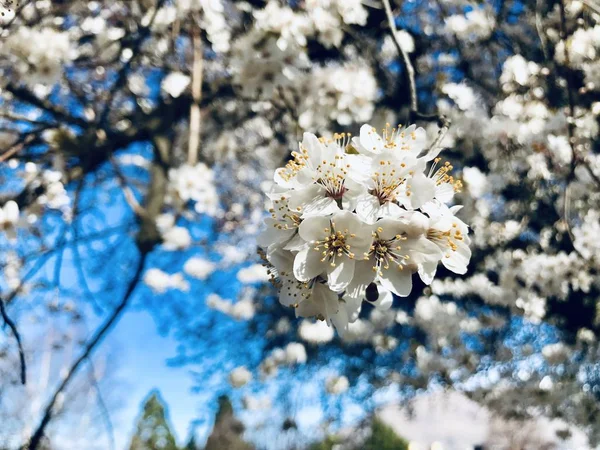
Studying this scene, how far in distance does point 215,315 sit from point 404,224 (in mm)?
6967

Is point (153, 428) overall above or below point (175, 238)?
below

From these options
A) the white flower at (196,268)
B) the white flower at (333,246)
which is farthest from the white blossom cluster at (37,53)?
the white flower at (196,268)

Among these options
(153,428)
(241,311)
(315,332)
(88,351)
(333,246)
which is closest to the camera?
(333,246)

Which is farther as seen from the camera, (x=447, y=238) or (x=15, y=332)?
(x=15, y=332)

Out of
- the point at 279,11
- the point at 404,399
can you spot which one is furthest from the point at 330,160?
the point at 404,399

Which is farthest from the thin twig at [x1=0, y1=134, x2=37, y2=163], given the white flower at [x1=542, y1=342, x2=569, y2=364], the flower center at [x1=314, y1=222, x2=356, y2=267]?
the white flower at [x1=542, y1=342, x2=569, y2=364]

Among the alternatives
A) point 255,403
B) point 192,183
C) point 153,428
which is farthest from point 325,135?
point 153,428

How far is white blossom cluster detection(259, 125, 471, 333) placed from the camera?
2.52 feet

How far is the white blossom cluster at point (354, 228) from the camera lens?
77 cm

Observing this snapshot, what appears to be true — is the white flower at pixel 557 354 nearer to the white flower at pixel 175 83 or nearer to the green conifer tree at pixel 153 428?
the white flower at pixel 175 83

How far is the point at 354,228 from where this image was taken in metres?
0.77

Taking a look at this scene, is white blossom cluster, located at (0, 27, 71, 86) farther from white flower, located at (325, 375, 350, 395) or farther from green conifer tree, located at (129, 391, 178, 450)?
green conifer tree, located at (129, 391, 178, 450)

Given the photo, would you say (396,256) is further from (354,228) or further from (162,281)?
(162,281)

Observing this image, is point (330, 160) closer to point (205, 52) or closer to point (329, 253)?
point (329, 253)
